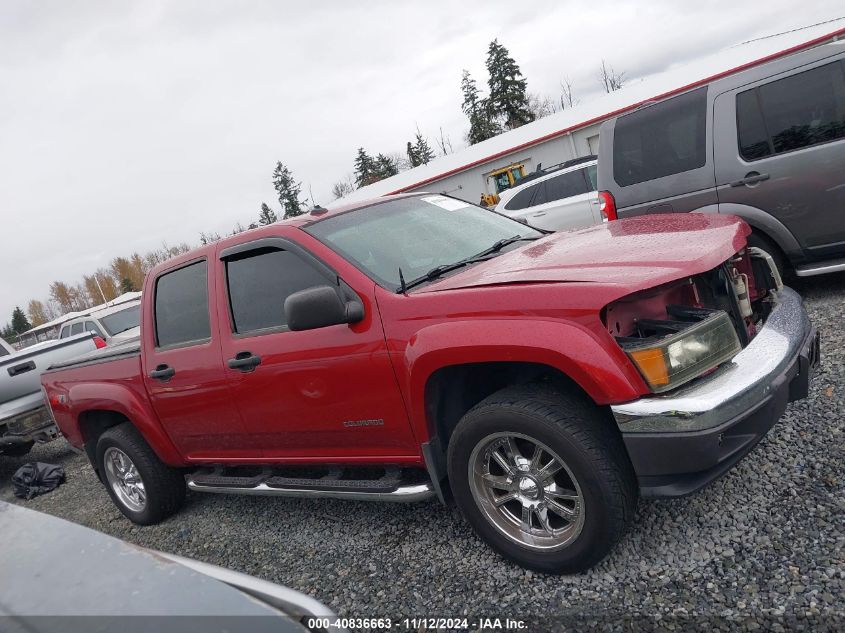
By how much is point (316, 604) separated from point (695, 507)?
2.14 m

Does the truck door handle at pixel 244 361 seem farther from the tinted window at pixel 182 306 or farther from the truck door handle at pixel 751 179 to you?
the truck door handle at pixel 751 179

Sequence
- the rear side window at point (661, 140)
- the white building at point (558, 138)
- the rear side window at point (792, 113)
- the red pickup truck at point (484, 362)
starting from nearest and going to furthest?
the red pickup truck at point (484, 362) < the rear side window at point (792, 113) < the rear side window at point (661, 140) < the white building at point (558, 138)

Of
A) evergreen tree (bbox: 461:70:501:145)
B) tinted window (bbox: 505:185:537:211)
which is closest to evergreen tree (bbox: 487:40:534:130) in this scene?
evergreen tree (bbox: 461:70:501:145)

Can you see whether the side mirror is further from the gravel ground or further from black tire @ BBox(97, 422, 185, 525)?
black tire @ BBox(97, 422, 185, 525)

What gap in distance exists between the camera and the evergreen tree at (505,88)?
50500mm

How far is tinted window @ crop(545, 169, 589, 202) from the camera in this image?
10.0 m

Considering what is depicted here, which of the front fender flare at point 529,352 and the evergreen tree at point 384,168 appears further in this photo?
the evergreen tree at point 384,168

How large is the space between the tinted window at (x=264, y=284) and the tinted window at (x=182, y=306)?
300mm

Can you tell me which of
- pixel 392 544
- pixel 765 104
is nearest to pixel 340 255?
pixel 392 544

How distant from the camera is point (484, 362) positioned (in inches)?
101

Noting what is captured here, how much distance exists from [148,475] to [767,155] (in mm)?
5631

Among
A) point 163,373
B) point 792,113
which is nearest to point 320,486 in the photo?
point 163,373

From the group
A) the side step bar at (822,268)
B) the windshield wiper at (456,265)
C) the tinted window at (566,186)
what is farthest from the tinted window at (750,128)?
the tinted window at (566,186)

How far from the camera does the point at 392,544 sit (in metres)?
3.26
